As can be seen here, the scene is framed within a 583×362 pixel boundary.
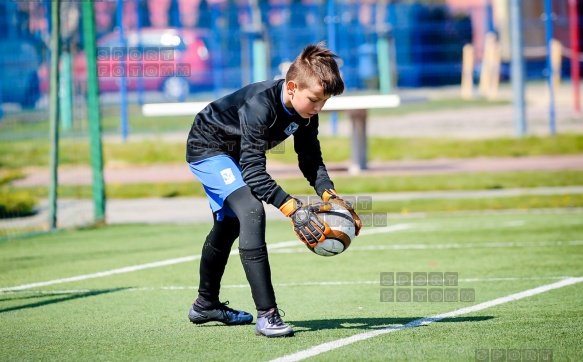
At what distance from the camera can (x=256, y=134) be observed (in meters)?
5.89

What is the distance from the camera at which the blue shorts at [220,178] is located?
19.9 ft

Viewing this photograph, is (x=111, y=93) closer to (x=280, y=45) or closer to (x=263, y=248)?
(x=280, y=45)

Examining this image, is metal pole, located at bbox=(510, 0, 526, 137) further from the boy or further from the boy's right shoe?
the boy's right shoe

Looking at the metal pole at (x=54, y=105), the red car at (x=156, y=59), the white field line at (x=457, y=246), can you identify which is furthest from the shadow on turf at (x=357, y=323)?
the red car at (x=156, y=59)

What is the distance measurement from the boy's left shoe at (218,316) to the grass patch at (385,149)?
1166 cm

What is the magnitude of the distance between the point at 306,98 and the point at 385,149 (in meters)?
14.2

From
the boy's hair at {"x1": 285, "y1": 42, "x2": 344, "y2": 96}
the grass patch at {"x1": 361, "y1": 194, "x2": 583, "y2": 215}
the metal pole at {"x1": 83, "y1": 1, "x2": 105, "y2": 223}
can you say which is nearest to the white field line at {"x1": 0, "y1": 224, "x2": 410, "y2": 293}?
the grass patch at {"x1": 361, "y1": 194, "x2": 583, "y2": 215}

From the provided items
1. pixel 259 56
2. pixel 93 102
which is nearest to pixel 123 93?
pixel 259 56

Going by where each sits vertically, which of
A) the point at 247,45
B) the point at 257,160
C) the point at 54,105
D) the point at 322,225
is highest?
the point at 247,45

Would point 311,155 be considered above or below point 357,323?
above

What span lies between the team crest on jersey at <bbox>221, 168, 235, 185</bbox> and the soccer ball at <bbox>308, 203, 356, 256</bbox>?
2.00 ft

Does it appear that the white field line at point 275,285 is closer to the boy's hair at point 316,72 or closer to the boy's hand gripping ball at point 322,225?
the boy's hand gripping ball at point 322,225

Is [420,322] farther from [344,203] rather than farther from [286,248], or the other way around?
[286,248]

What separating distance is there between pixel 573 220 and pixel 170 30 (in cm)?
1443
